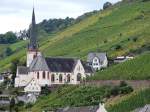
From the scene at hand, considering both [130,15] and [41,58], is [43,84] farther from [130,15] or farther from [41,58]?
[130,15]

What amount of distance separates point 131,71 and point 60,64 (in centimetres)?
2531

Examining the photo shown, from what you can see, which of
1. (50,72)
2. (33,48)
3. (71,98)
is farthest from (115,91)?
(33,48)

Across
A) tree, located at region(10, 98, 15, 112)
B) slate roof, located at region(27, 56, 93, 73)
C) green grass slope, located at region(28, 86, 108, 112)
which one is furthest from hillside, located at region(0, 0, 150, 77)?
green grass slope, located at region(28, 86, 108, 112)

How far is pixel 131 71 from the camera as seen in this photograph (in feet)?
358

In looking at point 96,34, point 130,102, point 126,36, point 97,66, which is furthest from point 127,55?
point 130,102

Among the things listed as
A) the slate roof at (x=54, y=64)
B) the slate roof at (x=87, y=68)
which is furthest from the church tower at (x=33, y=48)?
the slate roof at (x=87, y=68)

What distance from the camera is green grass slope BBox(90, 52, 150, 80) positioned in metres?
106

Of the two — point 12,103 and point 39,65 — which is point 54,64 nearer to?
point 39,65

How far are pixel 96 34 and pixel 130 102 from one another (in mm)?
100824

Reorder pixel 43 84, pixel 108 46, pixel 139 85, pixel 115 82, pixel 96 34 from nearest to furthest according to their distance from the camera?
pixel 139 85 < pixel 115 82 < pixel 43 84 < pixel 108 46 < pixel 96 34

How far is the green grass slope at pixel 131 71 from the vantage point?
106056mm

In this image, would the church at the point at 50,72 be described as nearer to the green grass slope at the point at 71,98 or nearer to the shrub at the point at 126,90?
the green grass slope at the point at 71,98

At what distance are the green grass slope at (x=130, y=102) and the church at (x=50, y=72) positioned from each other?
31.9 metres

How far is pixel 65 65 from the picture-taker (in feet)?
436
